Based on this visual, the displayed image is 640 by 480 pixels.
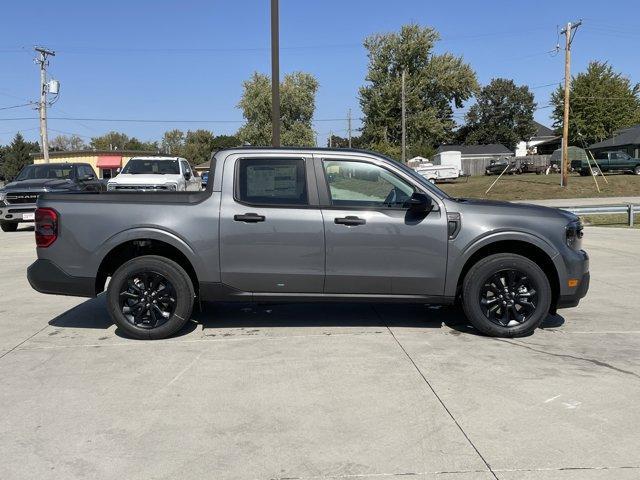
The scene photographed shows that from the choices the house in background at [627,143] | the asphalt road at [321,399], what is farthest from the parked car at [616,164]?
the asphalt road at [321,399]

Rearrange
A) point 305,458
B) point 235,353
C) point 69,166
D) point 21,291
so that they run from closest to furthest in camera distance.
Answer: point 305,458, point 235,353, point 21,291, point 69,166

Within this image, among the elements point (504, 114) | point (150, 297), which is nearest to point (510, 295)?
point (150, 297)

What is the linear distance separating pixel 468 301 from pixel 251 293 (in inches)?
83.0

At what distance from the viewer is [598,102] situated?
69062 mm

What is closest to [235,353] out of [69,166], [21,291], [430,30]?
[21,291]

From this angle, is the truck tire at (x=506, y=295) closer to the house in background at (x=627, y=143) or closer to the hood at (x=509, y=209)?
the hood at (x=509, y=209)

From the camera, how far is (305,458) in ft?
11.0

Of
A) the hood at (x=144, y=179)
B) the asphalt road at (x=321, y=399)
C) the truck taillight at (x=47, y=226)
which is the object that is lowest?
the asphalt road at (x=321, y=399)

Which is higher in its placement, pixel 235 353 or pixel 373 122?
pixel 373 122

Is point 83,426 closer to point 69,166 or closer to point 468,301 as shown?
point 468,301

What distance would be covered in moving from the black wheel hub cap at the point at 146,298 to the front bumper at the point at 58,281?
1.14ft

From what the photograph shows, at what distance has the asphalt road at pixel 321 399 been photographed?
10.9 feet

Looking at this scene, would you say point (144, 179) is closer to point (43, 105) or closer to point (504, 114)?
point (43, 105)

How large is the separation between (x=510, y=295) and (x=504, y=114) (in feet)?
333
